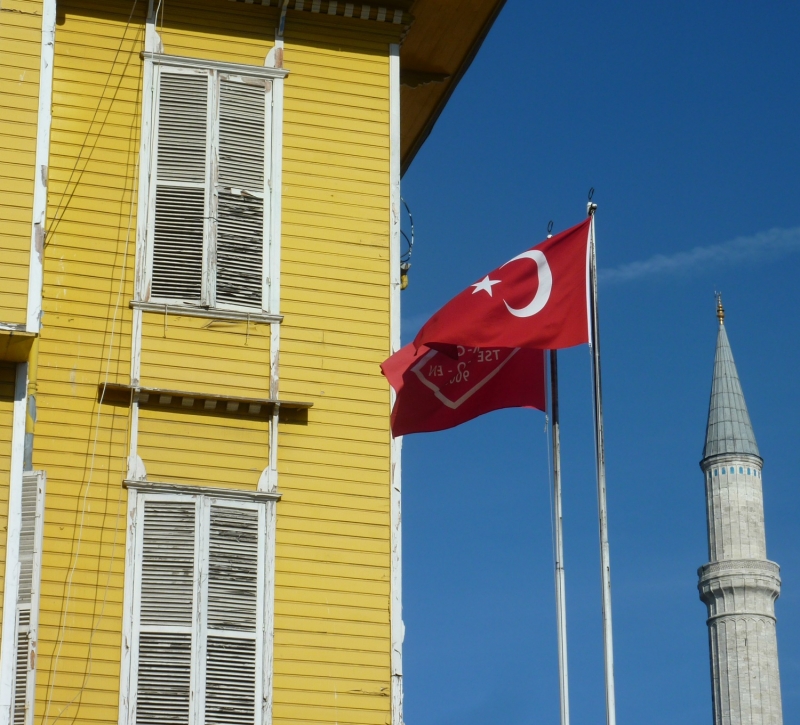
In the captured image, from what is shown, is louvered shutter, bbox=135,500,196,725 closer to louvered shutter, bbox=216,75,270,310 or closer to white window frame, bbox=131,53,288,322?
white window frame, bbox=131,53,288,322

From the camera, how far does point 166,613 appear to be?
13.4 m

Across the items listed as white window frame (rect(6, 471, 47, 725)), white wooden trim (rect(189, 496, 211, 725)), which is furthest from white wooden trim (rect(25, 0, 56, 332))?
white wooden trim (rect(189, 496, 211, 725))

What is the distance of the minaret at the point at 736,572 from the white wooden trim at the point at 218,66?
76.4 m

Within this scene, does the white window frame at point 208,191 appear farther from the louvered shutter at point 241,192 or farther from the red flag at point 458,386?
the red flag at point 458,386

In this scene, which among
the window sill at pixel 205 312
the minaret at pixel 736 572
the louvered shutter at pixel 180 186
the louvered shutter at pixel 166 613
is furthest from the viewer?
the minaret at pixel 736 572

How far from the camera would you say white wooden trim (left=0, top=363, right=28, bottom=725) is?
11338mm

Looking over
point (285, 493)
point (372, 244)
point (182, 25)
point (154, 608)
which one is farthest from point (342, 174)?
point (154, 608)

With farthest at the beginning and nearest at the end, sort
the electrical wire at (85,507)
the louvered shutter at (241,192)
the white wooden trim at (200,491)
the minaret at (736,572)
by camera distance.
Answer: the minaret at (736,572) → the louvered shutter at (241,192) → the white wooden trim at (200,491) → the electrical wire at (85,507)

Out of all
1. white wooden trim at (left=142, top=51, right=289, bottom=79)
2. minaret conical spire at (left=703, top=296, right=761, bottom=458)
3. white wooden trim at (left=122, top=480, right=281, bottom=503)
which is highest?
minaret conical spire at (left=703, top=296, right=761, bottom=458)

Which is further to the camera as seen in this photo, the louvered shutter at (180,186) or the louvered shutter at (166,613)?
the louvered shutter at (180,186)

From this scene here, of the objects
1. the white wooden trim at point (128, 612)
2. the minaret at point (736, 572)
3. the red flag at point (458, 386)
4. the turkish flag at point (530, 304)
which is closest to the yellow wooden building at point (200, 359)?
the white wooden trim at point (128, 612)

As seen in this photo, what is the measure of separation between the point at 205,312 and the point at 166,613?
276cm

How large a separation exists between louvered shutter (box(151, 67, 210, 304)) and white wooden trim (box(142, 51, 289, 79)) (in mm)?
77

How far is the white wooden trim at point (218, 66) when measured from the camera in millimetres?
15305
